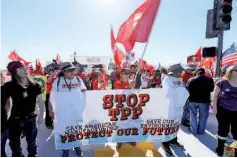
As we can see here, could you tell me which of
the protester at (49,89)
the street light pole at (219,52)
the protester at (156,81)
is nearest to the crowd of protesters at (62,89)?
the street light pole at (219,52)

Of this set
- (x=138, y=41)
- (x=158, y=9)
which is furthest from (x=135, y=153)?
(x=158, y=9)

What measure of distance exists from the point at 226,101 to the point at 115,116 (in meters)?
2.06

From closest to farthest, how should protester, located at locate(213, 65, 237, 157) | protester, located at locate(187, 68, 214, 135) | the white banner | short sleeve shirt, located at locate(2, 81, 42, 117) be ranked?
short sleeve shirt, located at locate(2, 81, 42, 117) → protester, located at locate(213, 65, 237, 157) → protester, located at locate(187, 68, 214, 135) → the white banner

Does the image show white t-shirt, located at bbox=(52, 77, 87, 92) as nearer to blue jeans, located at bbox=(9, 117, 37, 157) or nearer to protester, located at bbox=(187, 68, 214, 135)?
blue jeans, located at bbox=(9, 117, 37, 157)

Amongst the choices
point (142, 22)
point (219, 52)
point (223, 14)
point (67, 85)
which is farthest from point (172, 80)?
point (219, 52)

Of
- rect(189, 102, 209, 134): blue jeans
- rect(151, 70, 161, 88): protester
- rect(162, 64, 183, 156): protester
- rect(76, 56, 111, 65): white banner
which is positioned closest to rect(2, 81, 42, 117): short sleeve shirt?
rect(162, 64, 183, 156): protester

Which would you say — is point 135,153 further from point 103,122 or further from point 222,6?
point 222,6

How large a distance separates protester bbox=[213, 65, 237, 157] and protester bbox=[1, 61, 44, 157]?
316 centimetres

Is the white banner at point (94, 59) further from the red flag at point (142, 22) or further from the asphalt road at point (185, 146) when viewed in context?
the red flag at point (142, 22)

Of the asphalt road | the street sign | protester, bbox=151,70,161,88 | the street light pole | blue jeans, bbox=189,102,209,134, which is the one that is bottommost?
the asphalt road

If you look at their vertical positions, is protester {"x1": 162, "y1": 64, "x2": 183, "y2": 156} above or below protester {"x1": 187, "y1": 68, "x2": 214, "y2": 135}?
above

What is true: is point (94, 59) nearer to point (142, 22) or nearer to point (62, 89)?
point (142, 22)

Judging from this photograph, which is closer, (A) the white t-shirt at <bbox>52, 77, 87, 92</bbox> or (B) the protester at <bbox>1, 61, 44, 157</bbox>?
(B) the protester at <bbox>1, 61, 44, 157</bbox>

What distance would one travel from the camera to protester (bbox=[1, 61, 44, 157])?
11.6 feet
